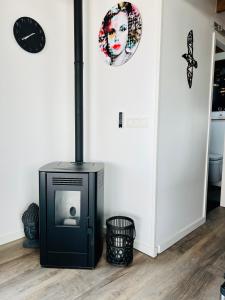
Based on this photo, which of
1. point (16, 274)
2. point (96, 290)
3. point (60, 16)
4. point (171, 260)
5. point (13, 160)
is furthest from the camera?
point (60, 16)

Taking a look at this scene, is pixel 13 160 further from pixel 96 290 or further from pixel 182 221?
pixel 182 221

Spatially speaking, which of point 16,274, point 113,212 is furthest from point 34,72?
point 16,274

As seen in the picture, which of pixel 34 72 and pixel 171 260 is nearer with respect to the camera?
pixel 171 260

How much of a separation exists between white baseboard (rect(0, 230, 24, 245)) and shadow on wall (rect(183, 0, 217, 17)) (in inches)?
103

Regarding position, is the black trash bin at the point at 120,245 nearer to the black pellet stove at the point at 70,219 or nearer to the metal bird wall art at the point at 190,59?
the black pellet stove at the point at 70,219

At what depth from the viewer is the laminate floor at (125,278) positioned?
4.94ft

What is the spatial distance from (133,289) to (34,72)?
2.03 metres

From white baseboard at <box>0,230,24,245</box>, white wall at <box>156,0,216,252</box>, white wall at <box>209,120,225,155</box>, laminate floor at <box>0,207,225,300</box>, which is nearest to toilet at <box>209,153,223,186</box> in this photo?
white wall at <box>209,120,225,155</box>

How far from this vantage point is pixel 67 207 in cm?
185

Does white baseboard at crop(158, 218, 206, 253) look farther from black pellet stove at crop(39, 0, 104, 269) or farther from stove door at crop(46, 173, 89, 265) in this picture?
stove door at crop(46, 173, 89, 265)

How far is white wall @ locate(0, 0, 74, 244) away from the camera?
6.79 ft

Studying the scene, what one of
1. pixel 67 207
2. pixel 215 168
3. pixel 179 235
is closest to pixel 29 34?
pixel 67 207

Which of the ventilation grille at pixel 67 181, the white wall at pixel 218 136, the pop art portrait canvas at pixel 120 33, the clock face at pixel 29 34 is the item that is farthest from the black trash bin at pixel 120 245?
the white wall at pixel 218 136

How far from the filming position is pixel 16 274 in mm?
1703
